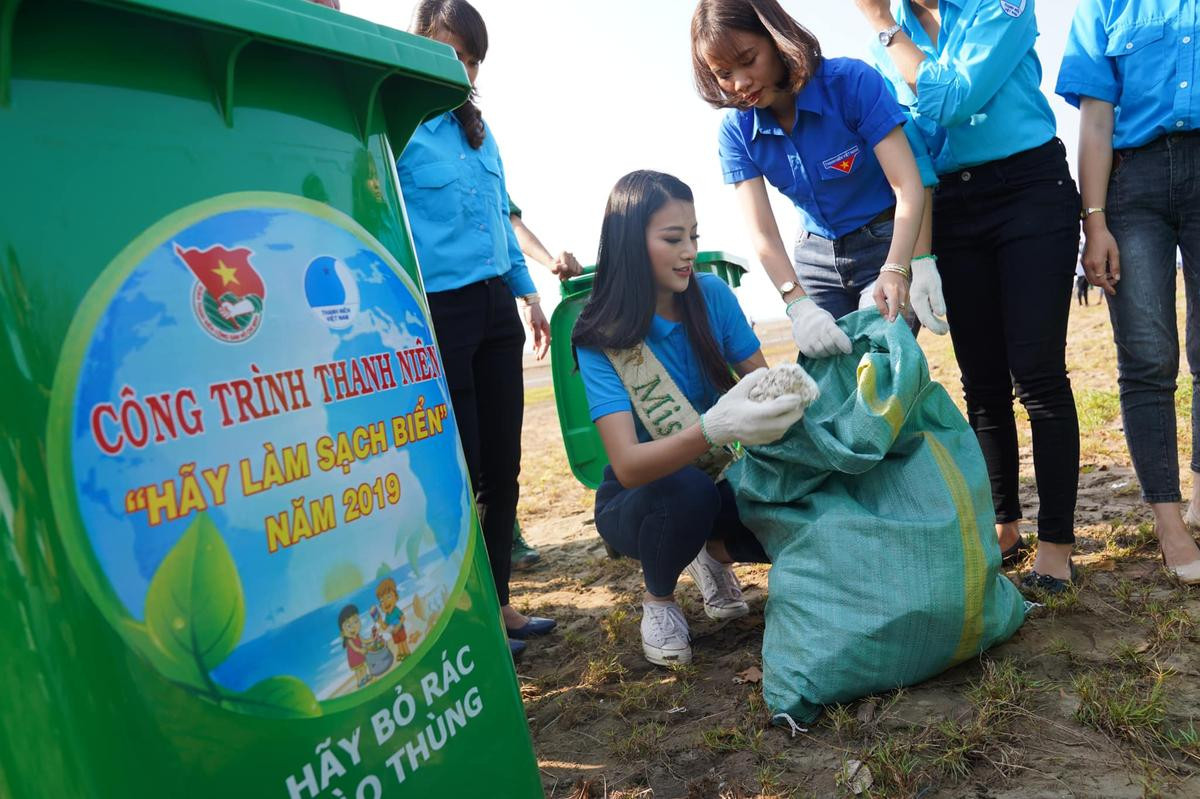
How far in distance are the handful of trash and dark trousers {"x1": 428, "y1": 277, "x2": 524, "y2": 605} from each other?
779mm

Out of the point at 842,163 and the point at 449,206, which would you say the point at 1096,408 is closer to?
the point at 842,163

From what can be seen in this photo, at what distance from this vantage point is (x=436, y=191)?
2.26 m

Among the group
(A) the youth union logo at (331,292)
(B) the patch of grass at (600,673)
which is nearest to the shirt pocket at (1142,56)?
(B) the patch of grass at (600,673)

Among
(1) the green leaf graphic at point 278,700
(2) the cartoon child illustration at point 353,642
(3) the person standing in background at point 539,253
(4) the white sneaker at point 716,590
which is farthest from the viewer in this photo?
(3) the person standing in background at point 539,253

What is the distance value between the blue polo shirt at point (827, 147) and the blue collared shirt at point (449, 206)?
681mm

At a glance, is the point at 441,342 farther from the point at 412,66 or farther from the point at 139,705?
the point at 139,705

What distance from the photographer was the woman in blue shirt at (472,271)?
2.25m

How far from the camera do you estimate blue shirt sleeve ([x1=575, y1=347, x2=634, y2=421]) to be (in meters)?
2.11

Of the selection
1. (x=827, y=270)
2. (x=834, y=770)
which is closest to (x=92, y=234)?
(x=834, y=770)

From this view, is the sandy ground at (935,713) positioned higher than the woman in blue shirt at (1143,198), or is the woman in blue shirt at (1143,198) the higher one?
the woman in blue shirt at (1143,198)

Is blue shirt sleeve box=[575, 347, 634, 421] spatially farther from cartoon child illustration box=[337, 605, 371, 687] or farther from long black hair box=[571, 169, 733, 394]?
cartoon child illustration box=[337, 605, 371, 687]

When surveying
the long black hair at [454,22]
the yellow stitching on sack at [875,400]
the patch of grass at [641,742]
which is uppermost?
the long black hair at [454,22]

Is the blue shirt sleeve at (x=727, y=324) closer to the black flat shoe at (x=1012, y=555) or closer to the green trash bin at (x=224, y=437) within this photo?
the black flat shoe at (x=1012, y=555)

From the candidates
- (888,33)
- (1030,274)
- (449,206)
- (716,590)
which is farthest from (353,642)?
(888,33)
